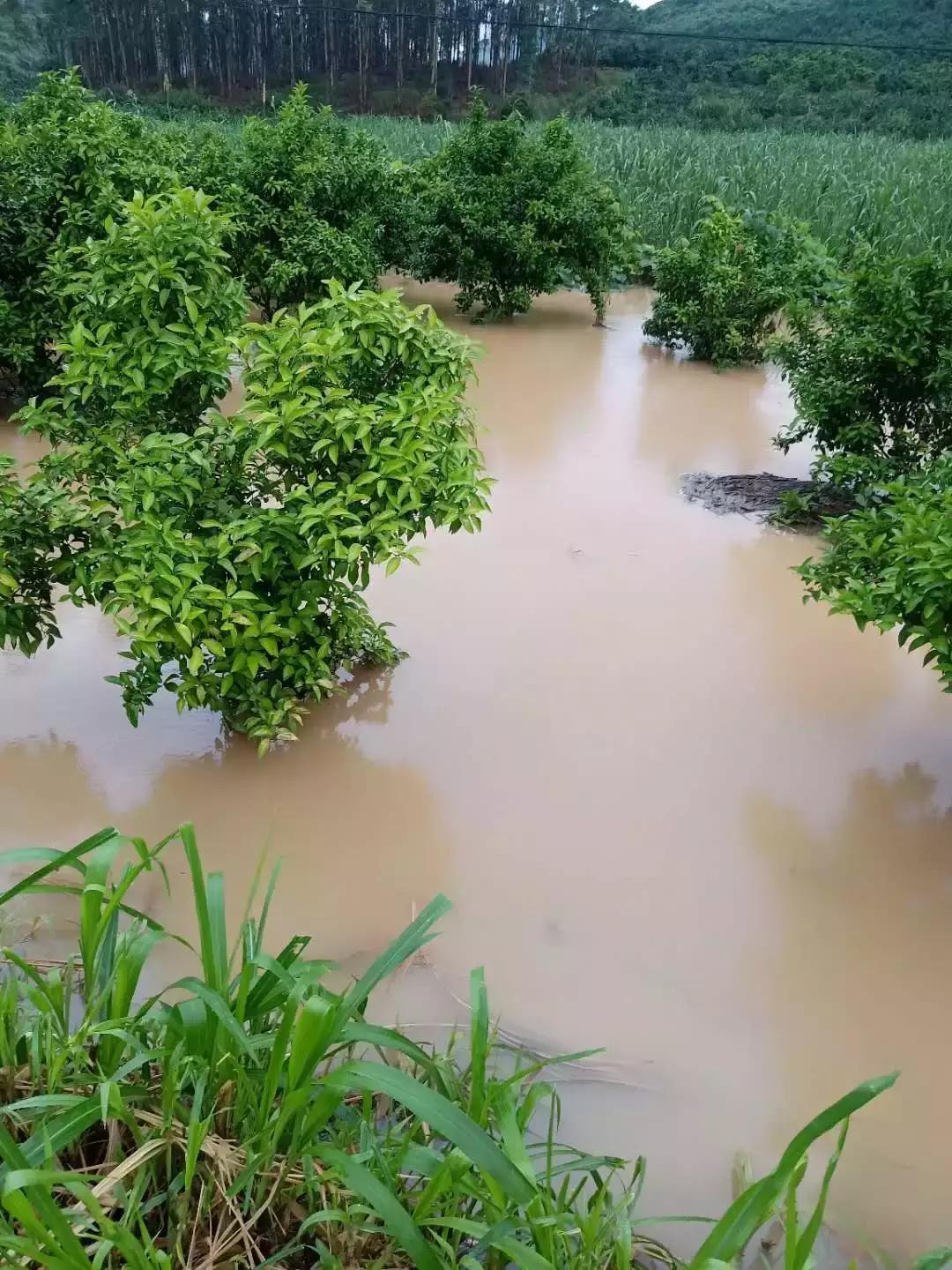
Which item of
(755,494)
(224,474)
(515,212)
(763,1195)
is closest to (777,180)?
(515,212)

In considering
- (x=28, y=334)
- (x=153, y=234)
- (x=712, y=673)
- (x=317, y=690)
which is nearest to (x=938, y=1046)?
(x=712, y=673)

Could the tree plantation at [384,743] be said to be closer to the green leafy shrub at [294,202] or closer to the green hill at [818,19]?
the green leafy shrub at [294,202]

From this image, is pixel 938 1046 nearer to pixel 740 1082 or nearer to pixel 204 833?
pixel 740 1082

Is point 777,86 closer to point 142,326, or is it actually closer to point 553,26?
point 553,26

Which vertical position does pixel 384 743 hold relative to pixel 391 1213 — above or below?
above

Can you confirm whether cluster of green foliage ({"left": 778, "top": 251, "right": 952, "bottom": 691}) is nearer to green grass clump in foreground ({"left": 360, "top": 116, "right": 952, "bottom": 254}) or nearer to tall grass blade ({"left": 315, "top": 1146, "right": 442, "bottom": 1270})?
tall grass blade ({"left": 315, "top": 1146, "right": 442, "bottom": 1270})
